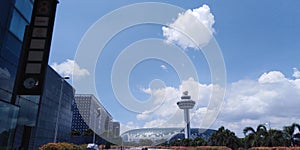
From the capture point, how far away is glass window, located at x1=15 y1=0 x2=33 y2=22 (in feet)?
44.4

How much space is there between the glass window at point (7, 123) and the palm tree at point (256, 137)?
3076cm

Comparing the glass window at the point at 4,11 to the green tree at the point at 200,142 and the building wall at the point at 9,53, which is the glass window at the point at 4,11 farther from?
the green tree at the point at 200,142

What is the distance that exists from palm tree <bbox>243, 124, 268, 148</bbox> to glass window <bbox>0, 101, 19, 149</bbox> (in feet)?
101

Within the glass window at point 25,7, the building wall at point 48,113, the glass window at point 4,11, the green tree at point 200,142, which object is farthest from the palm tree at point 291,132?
the glass window at point 4,11

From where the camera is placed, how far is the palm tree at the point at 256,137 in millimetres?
32891

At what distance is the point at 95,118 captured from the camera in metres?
40.8

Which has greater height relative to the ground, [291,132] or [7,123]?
[291,132]

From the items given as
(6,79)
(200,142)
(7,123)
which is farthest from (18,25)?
(200,142)

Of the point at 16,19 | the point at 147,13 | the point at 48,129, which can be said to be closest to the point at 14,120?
the point at 16,19

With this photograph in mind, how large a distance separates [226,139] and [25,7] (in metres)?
34.2

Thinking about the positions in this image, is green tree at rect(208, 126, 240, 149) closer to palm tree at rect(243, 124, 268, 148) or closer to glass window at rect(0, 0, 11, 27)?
palm tree at rect(243, 124, 268, 148)

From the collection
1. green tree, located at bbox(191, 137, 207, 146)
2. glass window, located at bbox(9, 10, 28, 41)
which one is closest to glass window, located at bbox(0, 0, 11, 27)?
glass window, located at bbox(9, 10, 28, 41)

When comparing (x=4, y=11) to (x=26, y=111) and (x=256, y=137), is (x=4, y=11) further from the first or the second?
(x=256, y=137)

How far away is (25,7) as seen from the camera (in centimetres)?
1424
